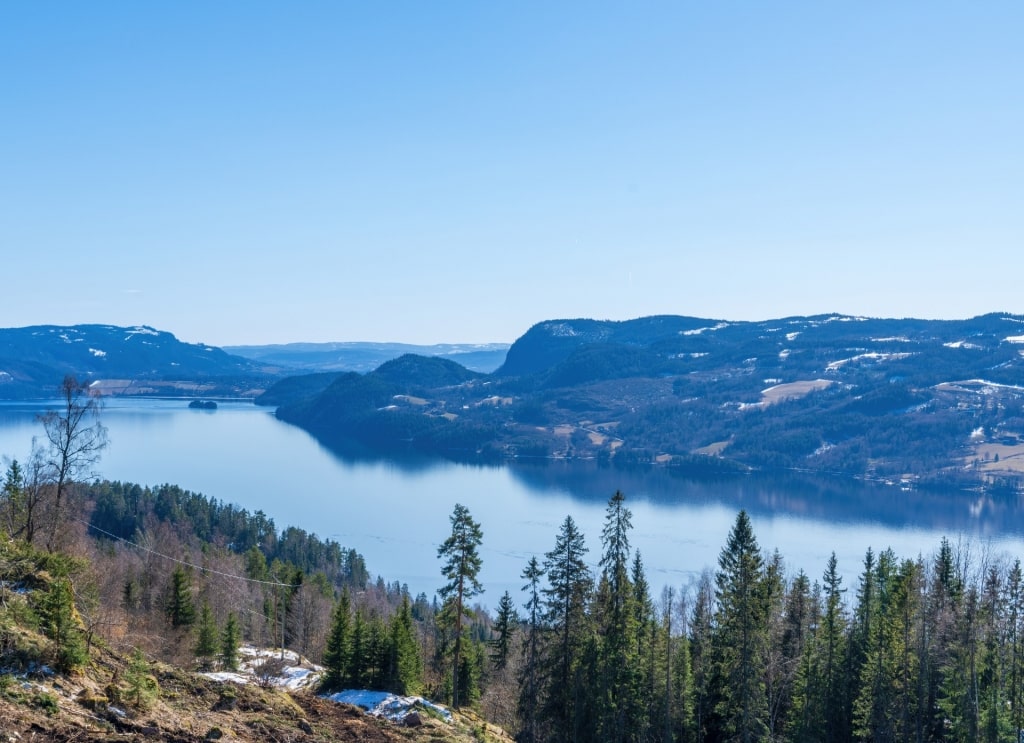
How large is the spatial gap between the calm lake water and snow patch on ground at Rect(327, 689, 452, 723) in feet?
232

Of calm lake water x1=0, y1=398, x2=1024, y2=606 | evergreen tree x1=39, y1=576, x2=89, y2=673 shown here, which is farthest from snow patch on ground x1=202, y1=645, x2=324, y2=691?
calm lake water x1=0, y1=398, x2=1024, y2=606

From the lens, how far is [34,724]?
11.7 m

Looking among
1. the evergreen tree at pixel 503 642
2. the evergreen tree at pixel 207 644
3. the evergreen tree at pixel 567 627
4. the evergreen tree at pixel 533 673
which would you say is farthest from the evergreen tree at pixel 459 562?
the evergreen tree at pixel 503 642

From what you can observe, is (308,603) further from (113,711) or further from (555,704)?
(113,711)

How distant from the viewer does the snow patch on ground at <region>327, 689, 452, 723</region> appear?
22867mm

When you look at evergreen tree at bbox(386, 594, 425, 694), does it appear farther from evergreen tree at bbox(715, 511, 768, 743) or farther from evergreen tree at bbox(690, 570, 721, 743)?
evergreen tree at bbox(690, 570, 721, 743)

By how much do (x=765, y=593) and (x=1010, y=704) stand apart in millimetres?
10608

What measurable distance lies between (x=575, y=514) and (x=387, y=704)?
125479 millimetres

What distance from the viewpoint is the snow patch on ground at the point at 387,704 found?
22.9 m

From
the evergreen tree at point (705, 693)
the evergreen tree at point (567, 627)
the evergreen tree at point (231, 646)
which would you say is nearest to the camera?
the evergreen tree at point (567, 627)

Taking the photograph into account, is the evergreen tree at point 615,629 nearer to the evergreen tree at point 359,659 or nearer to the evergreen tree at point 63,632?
the evergreen tree at point 359,659

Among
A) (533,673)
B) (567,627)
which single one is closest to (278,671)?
(533,673)

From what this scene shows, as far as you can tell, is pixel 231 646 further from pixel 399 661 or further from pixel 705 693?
pixel 705 693

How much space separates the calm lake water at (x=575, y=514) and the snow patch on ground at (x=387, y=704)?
232ft
